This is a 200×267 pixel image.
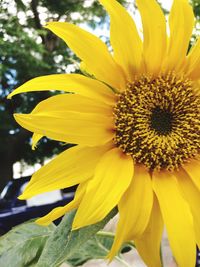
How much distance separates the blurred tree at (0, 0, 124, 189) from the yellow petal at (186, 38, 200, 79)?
206 inches

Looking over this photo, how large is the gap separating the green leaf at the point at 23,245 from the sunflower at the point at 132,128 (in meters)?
0.20

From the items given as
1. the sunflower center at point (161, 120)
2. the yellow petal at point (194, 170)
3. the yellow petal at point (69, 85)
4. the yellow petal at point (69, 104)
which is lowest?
the yellow petal at point (194, 170)

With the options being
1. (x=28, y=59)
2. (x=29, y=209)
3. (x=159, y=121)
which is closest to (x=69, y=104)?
(x=159, y=121)

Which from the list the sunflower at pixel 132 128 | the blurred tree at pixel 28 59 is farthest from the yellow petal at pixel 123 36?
the blurred tree at pixel 28 59

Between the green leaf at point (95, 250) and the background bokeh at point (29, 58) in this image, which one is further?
the background bokeh at point (29, 58)

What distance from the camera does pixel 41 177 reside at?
22.3 inches

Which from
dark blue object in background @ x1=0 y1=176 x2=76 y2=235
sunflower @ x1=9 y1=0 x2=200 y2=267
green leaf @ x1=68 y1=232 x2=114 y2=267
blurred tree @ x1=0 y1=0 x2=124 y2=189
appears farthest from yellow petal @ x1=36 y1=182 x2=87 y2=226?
blurred tree @ x1=0 y1=0 x2=124 y2=189

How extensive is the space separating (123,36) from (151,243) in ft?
0.75

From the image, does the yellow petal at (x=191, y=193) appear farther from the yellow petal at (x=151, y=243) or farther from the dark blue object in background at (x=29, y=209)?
the dark blue object in background at (x=29, y=209)

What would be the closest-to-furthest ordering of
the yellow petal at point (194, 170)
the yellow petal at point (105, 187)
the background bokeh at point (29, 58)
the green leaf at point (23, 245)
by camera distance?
the yellow petal at point (105, 187) < the yellow petal at point (194, 170) < the green leaf at point (23, 245) < the background bokeh at point (29, 58)

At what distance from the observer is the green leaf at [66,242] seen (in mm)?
542

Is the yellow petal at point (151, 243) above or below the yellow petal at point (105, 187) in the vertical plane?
below

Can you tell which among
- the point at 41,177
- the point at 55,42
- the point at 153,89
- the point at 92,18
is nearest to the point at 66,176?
the point at 41,177

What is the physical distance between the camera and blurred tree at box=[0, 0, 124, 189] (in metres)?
6.92
